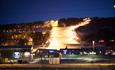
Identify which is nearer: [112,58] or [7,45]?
[112,58]

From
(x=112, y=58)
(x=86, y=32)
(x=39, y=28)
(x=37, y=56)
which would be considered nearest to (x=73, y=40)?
(x=86, y=32)

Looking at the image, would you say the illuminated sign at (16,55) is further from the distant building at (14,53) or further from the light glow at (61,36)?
the light glow at (61,36)

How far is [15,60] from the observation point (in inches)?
685

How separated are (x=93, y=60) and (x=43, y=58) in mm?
3067

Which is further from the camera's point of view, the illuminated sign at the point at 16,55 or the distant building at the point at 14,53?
the illuminated sign at the point at 16,55

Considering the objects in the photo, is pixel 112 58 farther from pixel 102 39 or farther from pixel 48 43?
pixel 48 43

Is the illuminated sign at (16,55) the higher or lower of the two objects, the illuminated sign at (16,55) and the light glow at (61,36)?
the lower

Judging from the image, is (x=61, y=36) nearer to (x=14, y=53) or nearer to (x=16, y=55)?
(x=14, y=53)

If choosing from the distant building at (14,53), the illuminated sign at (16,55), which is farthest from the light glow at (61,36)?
the illuminated sign at (16,55)

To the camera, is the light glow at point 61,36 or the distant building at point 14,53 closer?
the distant building at point 14,53

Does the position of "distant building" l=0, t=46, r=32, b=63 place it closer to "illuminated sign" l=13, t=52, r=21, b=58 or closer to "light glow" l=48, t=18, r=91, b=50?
"illuminated sign" l=13, t=52, r=21, b=58

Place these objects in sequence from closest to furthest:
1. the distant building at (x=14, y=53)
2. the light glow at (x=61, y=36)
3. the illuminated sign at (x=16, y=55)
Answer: the distant building at (x=14, y=53) < the illuminated sign at (x=16, y=55) < the light glow at (x=61, y=36)

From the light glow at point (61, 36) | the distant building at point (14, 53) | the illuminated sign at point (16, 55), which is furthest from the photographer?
the light glow at point (61, 36)

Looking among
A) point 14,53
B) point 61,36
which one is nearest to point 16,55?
point 14,53
